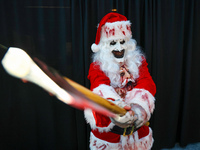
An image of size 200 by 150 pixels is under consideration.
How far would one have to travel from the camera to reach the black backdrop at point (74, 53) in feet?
5.12

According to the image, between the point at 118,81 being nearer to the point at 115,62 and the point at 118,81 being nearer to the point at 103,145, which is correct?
the point at 115,62

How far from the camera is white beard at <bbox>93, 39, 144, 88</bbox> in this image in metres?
1.22

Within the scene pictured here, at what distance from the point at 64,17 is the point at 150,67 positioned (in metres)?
1.05

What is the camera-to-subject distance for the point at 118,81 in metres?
1.20

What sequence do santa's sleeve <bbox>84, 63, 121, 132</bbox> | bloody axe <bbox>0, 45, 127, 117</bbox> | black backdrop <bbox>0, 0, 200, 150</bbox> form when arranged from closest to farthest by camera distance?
1. bloody axe <bbox>0, 45, 127, 117</bbox>
2. santa's sleeve <bbox>84, 63, 121, 132</bbox>
3. black backdrop <bbox>0, 0, 200, 150</bbox>

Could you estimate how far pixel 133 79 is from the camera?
47.6 inches

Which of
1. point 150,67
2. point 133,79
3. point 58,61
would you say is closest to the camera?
point 133,79

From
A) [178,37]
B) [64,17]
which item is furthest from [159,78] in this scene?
[64,17]

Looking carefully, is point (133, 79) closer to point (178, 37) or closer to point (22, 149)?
point (178, 37)

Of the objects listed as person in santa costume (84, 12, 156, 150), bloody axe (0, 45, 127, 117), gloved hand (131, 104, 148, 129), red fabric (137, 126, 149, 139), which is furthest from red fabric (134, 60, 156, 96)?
bloody axe (0, 45, 127, 117)

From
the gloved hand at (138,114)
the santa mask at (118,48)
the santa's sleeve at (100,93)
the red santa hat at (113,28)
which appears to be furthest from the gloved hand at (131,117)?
the red santa hat at (113,28)

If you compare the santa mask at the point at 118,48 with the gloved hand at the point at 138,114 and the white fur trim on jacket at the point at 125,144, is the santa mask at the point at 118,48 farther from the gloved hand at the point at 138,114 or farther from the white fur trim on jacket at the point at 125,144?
the white fur trim on jacket at the point at 125,144

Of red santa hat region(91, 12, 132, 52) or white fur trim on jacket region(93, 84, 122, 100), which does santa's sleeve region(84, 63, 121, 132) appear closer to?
white fur trim on jacket region(93, 84, 122, 100)

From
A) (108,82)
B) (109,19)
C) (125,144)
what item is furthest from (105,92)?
(109,19)
